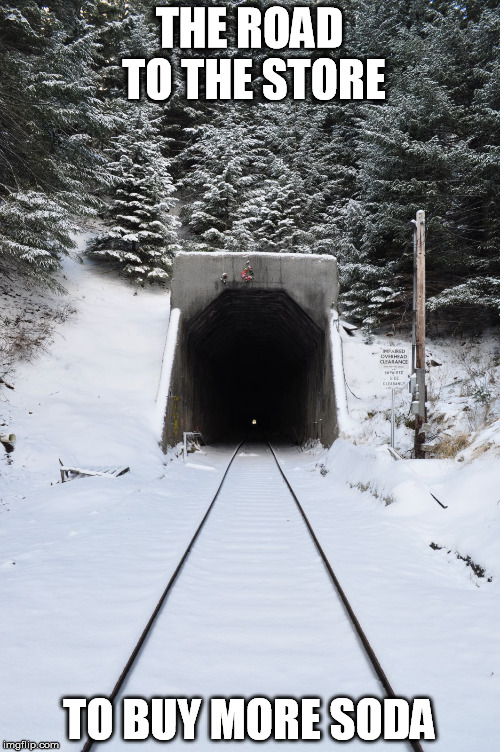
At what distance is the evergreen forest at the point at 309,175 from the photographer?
16172mm

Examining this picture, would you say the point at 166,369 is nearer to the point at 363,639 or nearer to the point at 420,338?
the point at 420,338

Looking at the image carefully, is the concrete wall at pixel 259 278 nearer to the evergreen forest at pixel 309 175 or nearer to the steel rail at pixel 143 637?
the evergreen forest at pixel 309 175

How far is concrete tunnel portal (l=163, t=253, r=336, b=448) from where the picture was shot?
1490 cm

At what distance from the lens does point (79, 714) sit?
8.33ft

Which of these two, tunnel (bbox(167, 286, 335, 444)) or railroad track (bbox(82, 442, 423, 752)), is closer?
railroad track (bbox(82, 442, 423, 752))

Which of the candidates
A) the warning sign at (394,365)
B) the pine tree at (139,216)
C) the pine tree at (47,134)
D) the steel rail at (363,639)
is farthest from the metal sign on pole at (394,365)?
the pine tree at (139,216)

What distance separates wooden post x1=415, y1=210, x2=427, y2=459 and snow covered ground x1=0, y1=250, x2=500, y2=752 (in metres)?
1.07

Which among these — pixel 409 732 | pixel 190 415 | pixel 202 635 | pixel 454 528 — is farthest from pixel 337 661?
pixel 190 415

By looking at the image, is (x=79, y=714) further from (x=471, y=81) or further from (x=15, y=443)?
(x=471, y=81)

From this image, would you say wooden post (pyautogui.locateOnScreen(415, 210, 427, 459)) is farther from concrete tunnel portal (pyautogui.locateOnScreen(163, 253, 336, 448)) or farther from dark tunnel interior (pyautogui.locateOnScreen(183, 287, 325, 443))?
dark tunnel interior (pyautogui.locateOnScreen(183, 287, 325, 443))

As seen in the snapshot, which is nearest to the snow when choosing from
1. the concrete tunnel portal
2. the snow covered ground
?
the concrete tunnel portal

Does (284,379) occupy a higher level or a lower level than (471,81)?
lower

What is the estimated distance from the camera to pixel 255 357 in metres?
30.2

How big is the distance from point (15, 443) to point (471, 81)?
24978 mm
